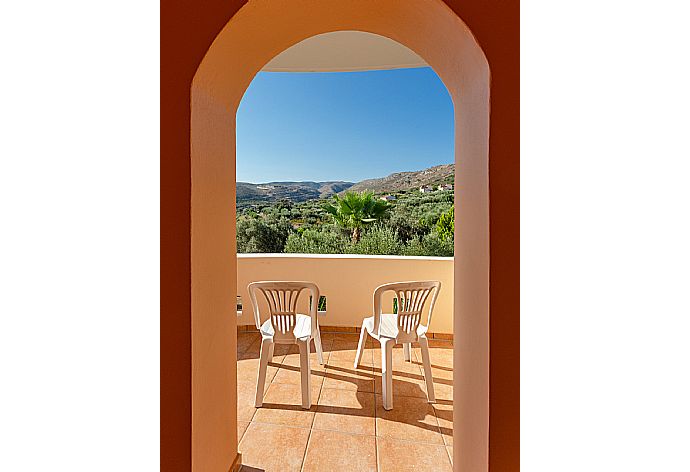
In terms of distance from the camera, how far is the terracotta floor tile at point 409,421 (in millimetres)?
2295

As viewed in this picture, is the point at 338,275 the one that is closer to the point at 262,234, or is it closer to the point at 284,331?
the point at 284,331

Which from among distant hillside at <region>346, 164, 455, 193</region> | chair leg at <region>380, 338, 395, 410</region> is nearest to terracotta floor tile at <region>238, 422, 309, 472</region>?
chair leg at <region>380, 338, 395, 410</region>

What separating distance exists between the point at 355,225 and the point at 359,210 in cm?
29

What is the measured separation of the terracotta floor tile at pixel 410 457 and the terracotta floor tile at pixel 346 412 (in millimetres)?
165

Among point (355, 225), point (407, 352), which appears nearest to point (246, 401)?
Result: point (407, 352)

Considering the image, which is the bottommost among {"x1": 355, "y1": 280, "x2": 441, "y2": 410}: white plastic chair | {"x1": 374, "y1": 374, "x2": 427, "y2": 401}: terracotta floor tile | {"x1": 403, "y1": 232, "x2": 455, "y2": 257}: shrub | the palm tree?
{"x1": 374, "y1": 374, "x2": 427, "y2": 401}: terracotta floor tile

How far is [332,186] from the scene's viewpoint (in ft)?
26.2

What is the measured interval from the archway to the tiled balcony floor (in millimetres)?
456

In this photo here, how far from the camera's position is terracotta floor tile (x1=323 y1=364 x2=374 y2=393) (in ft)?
9.87

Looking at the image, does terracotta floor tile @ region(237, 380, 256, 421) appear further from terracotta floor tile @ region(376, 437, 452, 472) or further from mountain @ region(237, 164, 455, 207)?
mountain @ region(237, 164, 455, 207)

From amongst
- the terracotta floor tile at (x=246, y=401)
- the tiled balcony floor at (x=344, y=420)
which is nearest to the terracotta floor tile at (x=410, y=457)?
A: the tiled balcony floor at (x=344, y=420)

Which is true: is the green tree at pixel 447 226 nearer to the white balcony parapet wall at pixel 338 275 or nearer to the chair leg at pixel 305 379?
the white balcony parapet wall at pixel 338 275
